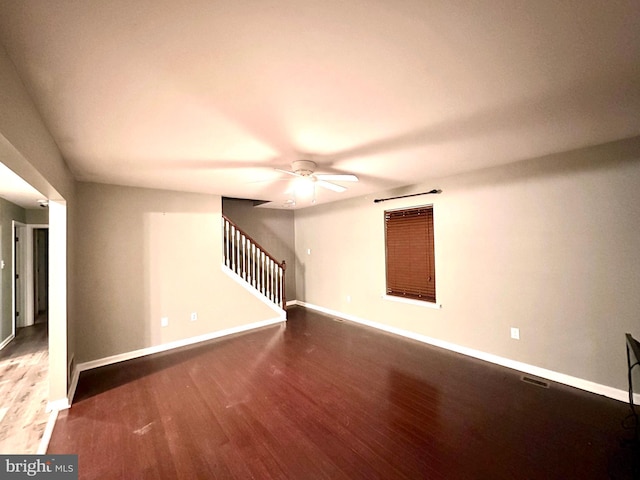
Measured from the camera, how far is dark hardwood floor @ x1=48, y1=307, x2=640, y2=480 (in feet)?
5.52

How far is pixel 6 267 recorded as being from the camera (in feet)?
13.5

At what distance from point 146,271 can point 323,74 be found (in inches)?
142

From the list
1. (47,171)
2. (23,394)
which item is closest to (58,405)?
(23,394)

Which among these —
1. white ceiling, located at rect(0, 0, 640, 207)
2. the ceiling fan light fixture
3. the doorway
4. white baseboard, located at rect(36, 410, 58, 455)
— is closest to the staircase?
the ceiling fan light fixture

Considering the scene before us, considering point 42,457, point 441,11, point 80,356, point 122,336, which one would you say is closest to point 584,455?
point 441,11

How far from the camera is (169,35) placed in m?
1.04

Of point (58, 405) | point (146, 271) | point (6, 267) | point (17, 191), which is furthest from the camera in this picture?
point (6, 267)

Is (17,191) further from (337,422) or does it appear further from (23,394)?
(337,422)

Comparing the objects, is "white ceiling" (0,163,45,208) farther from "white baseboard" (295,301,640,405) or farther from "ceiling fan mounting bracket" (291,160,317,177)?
"white baseboard" (295,301,640,405)

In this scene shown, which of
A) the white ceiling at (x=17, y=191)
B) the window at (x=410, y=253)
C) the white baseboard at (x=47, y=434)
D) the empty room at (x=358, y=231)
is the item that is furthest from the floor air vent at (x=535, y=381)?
the white ceiling at (x=17, y=191)

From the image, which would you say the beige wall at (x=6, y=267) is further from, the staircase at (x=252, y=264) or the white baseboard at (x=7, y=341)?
the staircase at (x=252, y=264)

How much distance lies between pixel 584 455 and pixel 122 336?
4754 millimetres

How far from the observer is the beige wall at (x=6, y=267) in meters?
3.96

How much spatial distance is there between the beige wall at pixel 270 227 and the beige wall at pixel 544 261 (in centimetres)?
289
